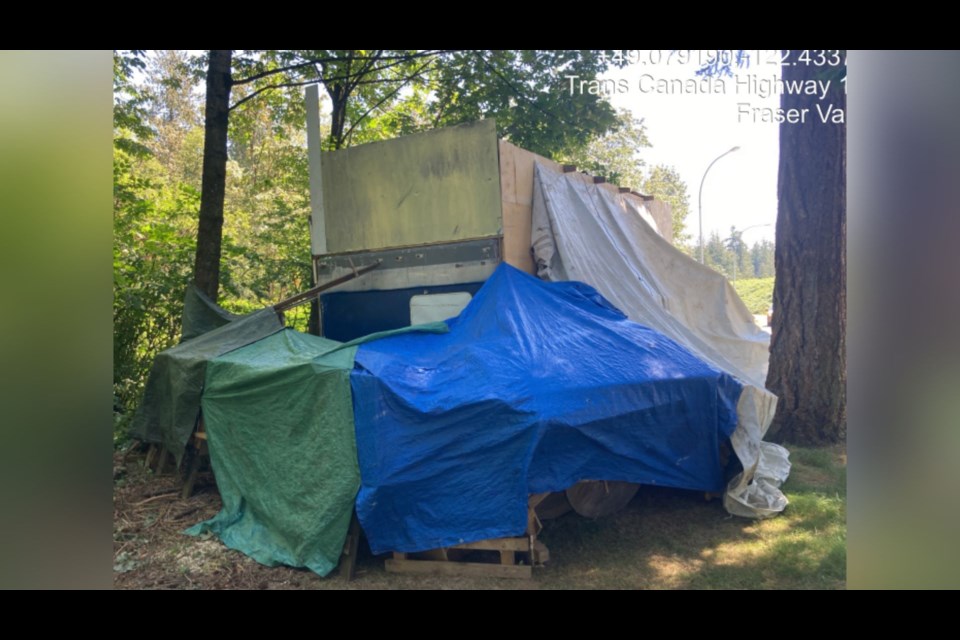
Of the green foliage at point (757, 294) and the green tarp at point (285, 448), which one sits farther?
the green foliage at point (757, 294)

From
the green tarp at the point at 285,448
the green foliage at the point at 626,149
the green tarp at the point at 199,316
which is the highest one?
the green foliage at the point at 626,149

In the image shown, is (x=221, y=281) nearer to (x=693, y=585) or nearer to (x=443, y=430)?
(x=443, y=430)

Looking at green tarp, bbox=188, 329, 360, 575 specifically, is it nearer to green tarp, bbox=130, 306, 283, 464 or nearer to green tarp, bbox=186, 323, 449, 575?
green tarp, bbox=186, 323, 449, 575

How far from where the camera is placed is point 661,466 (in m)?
5.43

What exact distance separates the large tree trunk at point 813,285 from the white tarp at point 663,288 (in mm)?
614

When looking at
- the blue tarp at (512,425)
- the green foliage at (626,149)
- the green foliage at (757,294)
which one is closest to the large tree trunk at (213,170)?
the blue tarp at (512,425)

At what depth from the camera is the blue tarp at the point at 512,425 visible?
489 cm

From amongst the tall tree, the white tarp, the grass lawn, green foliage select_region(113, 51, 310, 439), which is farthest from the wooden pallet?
the tall tree

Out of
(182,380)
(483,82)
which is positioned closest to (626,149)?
(483,82)

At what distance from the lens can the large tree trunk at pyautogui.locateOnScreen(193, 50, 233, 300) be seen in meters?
8.91

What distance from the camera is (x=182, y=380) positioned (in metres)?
6.84

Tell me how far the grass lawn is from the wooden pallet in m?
0.07

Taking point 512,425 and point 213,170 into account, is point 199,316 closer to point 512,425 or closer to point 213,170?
point 213,170

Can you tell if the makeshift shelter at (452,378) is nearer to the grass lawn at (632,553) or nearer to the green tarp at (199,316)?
the green tarp at (199,316)
